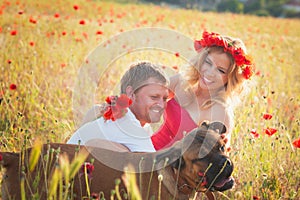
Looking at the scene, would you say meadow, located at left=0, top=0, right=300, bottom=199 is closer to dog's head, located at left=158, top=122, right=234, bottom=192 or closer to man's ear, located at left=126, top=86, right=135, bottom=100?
dog's head, located at left=158, top=122, right=234, bottom=192

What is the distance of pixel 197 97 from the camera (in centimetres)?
378

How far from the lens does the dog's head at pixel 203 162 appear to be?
2.23m

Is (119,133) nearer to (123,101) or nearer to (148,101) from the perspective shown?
(123,101)

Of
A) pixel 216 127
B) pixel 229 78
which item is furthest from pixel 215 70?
pixel 216 127

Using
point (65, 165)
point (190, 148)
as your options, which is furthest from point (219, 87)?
point (65, 165)

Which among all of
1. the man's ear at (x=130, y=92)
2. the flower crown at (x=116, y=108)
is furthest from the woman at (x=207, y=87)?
the flower crown at (x=116, y=108)

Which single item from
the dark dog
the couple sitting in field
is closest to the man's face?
the couple sitting in field

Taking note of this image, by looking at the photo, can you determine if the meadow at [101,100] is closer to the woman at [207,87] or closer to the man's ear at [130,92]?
the woman at [207,87]

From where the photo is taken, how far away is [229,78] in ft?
11.5

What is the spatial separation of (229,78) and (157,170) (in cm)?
139

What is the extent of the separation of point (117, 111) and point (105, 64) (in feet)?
8.57

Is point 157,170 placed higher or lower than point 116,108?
lower

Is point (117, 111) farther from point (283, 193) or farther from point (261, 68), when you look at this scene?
point (261, 68)

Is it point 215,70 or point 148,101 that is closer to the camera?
point 148,101
